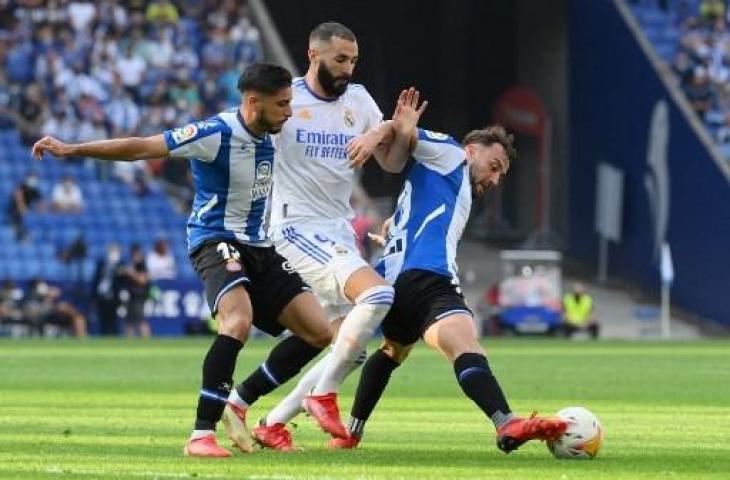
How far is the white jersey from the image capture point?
12320 millimetres

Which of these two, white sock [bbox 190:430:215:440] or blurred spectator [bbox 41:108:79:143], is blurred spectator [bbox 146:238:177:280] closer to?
blurred spectator [bbox 41:108:79:143]

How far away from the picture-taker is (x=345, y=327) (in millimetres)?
11766

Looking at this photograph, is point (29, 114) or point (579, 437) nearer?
point (579, 437)

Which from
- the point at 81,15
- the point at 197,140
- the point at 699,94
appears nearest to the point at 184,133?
the point at 197,140

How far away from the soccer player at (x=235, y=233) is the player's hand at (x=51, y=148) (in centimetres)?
25

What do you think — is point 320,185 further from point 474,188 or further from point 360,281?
point 474,188

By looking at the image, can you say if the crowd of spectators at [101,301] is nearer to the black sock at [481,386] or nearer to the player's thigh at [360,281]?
the player's thigh at [360,281]

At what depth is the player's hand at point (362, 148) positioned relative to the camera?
11.5 metres

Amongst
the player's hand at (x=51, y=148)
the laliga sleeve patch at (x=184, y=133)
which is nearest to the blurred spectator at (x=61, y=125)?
the laliga sleeve patch at (x=184, y=133)

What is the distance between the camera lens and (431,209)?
11812mm

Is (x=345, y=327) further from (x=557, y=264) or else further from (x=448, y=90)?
(x=448, y=90)

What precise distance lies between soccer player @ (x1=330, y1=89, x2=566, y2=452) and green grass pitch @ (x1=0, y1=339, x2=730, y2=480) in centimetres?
48

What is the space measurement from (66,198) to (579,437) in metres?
27.8

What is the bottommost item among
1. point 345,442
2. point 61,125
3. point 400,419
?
point 61,125
